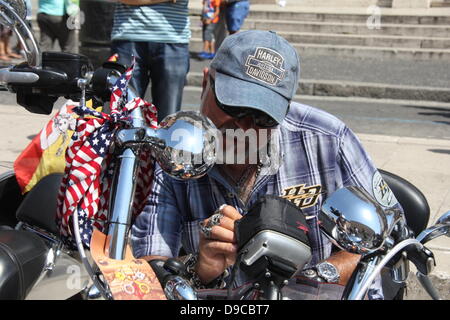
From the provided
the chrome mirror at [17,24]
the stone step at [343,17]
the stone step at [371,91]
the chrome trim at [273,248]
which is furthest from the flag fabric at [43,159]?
the stone step at [343,17]

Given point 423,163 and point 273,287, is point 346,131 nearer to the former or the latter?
point 273,287

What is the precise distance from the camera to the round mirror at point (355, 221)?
45.8 inches

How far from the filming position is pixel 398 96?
10438mm

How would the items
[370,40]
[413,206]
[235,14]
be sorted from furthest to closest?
[370,40] → [235,14] → [413,206]

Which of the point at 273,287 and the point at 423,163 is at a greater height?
Result: the point at 273,287

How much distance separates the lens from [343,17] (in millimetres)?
15484

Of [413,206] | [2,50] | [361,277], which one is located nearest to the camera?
[361,277]

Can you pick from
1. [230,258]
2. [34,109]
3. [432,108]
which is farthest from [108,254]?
[432,108]

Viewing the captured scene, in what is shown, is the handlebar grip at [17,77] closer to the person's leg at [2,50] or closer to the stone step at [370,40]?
the person's leg at [2,50]

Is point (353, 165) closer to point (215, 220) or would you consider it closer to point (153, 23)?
point (215, 220)

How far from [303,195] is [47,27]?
8277 millimetres

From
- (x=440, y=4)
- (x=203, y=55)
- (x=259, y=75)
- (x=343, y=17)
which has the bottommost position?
(x=203, y=55)

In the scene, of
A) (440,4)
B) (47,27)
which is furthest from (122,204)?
(440,4)

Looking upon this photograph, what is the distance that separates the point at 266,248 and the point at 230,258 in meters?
0.21
